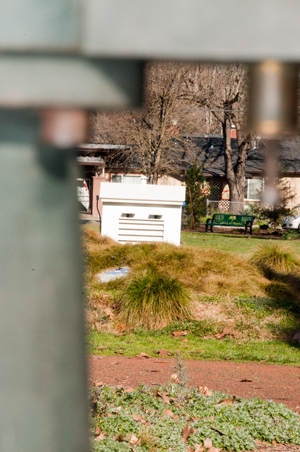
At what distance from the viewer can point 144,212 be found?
40.3 ft

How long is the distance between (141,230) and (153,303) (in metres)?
4.97

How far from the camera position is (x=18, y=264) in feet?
1.86

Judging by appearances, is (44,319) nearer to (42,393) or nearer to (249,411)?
(42,393)

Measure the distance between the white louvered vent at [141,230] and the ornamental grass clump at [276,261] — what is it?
2.58 meters

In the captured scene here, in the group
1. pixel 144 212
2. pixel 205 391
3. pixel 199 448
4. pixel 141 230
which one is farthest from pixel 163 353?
pixel 144 212

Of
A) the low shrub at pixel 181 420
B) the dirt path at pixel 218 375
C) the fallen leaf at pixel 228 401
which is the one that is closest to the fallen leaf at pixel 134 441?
the low shrub at pixel 181 420

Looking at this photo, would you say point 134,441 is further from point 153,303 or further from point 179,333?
point 153,303

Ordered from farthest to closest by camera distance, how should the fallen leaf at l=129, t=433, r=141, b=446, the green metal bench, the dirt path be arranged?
the green metal bench, the dirt path, the fallen leaf at l=129, t=433, r=141, b=446

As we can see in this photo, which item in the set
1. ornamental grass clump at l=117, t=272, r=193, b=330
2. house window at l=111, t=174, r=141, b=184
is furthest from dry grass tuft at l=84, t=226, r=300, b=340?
house window at l=111, t=174, r=141, b=184

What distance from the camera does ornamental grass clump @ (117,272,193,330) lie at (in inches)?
277

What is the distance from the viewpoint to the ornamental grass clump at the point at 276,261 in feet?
31.8

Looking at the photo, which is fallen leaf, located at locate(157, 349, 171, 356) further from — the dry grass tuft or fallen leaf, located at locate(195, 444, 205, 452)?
fallen leaf, located at locate(195, 444, 205, 452)

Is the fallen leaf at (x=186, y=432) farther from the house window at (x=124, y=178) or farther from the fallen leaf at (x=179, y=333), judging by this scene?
the house window at (x=124, y=178)

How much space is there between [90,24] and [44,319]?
0.32m
